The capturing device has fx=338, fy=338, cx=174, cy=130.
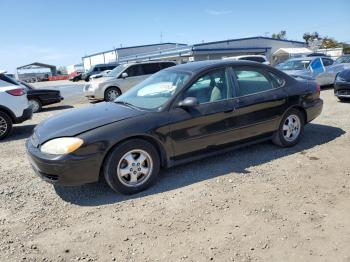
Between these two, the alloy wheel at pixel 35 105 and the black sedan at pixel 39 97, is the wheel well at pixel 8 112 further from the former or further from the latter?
the alloy wheel at pixel 35 105

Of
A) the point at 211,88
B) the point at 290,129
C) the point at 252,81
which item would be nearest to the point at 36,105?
the point at 211,88

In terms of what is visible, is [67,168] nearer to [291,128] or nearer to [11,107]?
[291,128]

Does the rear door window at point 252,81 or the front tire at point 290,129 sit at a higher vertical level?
the rear door window at point 252,81

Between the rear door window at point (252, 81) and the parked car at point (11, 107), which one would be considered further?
the parked car at point (11, 107)

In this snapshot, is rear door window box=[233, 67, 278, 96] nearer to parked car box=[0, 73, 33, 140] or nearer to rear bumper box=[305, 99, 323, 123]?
rear bumper box=[305, 99, 323, 123]

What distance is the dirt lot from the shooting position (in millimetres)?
3076

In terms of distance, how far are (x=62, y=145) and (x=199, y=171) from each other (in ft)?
6.41

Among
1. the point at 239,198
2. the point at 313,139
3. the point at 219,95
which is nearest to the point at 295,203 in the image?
the point at 239,198

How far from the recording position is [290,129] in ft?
18.8

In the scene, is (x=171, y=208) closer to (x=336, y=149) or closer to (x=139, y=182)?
(x=139, y=182)

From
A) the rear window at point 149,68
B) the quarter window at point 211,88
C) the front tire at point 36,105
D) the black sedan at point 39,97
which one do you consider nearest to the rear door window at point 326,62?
the rear window at point 149,68

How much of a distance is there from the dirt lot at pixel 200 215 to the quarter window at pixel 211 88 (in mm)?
1022

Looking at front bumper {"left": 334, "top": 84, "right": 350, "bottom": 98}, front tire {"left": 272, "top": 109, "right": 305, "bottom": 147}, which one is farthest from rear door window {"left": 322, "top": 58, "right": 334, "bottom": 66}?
front tire {"left": 272, "top": 109, "right": 305, "bottom": 147}

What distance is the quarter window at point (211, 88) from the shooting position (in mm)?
4715
